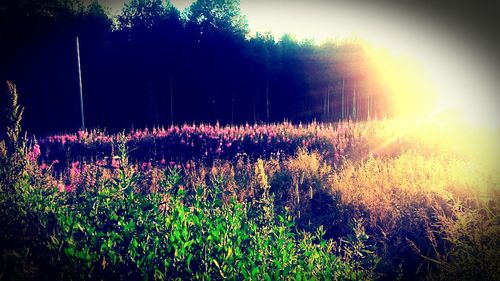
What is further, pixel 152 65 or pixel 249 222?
pixel 152 65

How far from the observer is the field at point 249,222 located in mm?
2408

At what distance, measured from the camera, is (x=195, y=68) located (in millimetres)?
23781

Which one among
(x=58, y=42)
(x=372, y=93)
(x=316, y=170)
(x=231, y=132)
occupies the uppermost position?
(x=58, y=42)

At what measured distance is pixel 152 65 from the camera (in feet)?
74.2

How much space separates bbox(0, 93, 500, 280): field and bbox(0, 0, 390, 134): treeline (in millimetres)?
14211

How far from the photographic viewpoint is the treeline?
66.0 feet

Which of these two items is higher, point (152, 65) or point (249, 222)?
point (152, 65)

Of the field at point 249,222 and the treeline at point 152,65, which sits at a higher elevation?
the treeline at point 152,65

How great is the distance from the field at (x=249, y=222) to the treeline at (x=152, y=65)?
14.2 m

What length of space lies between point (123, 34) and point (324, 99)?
17809 mm

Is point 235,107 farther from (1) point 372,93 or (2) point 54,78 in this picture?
(1) point 372,93

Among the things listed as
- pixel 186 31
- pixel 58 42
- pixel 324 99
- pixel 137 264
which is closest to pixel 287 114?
pixel 324 99

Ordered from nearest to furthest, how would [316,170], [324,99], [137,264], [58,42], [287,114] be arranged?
1. [137,264]
2. [316,170]
3. [58,42]
4. [287,114]
5. [324,99]

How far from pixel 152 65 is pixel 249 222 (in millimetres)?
21573
